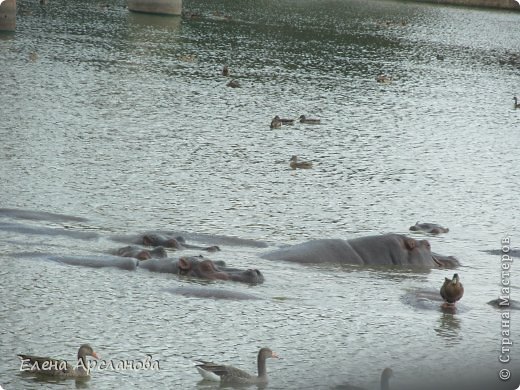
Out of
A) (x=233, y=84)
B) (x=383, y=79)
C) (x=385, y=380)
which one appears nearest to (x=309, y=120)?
(x=233, y=84)

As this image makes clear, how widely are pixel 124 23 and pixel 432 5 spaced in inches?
953

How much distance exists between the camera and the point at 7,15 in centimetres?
3444

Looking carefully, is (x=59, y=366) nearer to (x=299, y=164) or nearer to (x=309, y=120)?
(x=299, y=164)

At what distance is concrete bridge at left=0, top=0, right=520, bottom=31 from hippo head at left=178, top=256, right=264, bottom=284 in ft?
57.9

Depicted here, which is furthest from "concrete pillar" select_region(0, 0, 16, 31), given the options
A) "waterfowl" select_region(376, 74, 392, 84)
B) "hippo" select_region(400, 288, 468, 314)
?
"hippo" select_region(400, 288, 468, 314)

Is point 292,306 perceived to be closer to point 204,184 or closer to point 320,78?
point 204,184

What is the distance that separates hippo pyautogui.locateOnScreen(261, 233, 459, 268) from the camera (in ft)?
43.5

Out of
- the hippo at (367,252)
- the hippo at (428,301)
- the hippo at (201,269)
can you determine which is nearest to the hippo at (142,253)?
the hippo at (201,269)

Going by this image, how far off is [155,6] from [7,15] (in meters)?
12.8

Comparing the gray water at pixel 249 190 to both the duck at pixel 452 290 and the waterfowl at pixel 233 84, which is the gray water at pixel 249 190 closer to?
the duck at pixel 452 290

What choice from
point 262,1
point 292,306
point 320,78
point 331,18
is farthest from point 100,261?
point 262,1

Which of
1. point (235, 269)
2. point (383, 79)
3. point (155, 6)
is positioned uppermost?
point (155, 6)

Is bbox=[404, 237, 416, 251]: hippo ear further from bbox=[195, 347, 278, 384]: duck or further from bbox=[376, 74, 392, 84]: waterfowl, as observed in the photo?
bbox=[376, 74, 392, 84]: waterfowl

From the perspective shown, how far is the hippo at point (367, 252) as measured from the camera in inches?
522
